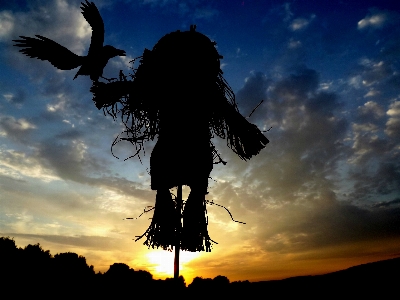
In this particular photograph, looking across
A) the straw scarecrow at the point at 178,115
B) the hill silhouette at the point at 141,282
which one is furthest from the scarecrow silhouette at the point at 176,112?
the hill silhouette at the point at 141,282

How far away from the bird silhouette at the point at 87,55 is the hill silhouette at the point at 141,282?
2178mm

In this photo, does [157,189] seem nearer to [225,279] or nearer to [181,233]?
[181,233]

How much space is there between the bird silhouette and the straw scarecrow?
0.74m

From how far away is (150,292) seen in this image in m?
3.38

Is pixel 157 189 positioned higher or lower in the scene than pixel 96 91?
lower

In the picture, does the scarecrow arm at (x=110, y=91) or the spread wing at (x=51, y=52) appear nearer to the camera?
the spread wing at (x=51, y=52)

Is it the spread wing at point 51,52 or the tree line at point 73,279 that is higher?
the spread wing at point 51,52

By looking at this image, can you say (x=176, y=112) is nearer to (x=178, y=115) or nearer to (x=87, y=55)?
(x=178, y=115)

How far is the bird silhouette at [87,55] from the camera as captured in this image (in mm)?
3600

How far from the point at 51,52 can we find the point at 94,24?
0.65 metres

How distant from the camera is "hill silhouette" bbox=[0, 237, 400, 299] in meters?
2.96

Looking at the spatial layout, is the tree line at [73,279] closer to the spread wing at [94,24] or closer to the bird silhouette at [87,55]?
the bird silhouette at [87,55]

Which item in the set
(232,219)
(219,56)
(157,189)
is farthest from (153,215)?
(219,56)

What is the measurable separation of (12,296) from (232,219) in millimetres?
2929
